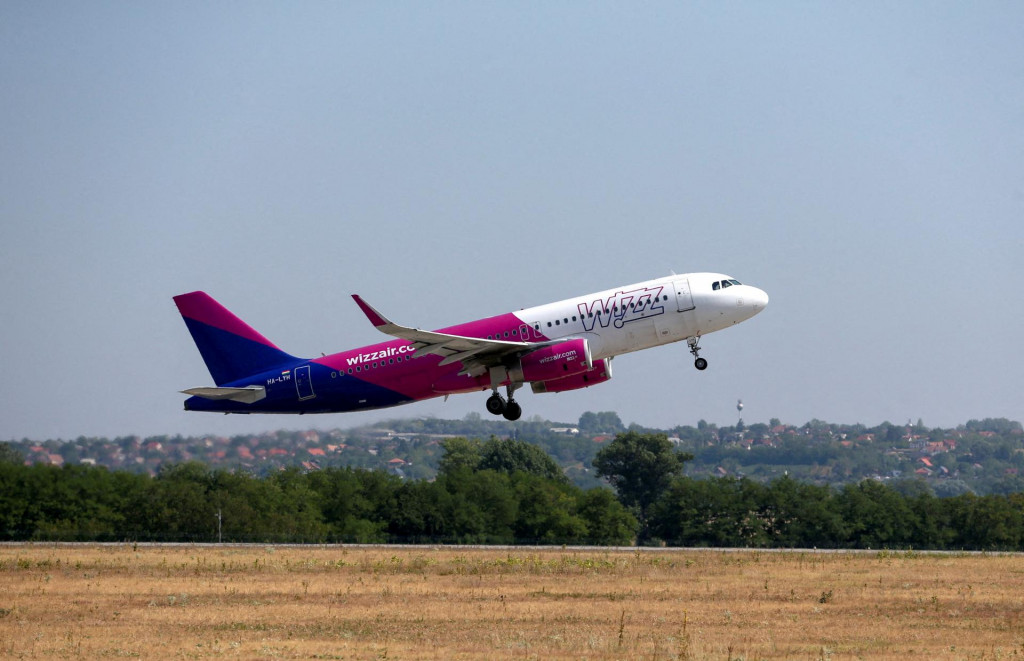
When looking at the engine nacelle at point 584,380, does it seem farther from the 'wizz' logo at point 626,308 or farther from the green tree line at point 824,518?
the green tree line at point 824,518

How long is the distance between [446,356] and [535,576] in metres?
10.6

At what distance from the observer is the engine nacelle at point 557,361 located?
162ft

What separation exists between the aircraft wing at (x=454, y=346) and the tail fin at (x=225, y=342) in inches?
336

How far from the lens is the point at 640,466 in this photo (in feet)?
515

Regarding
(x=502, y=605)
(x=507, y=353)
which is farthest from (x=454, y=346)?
(x=502, y=605)

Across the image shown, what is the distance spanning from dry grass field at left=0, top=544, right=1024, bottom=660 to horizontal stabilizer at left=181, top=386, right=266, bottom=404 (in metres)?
7.77

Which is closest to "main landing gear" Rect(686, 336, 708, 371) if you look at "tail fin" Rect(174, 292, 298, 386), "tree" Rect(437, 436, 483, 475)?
"tail fin" Rect(174, 292, 298, 386)

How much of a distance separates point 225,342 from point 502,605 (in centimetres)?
2141

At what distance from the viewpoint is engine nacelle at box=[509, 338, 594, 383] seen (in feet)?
162

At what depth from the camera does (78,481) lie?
301 ft

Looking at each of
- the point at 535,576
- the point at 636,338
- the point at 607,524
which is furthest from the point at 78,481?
the point at 636,338

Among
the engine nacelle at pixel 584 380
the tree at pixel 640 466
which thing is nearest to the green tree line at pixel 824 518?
the tree at pixel 640 466

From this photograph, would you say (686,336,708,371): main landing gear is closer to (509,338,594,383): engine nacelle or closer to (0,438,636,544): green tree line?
(509,338,594,383): engine nacelle

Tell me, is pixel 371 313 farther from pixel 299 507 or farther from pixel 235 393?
pixel 299 507
